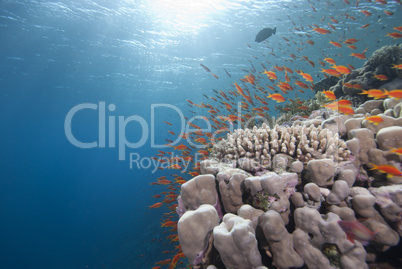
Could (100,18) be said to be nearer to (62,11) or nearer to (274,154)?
(62,11)

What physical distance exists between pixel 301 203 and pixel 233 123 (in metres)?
5.85

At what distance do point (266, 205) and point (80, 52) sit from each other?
2556 cm

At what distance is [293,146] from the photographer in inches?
135

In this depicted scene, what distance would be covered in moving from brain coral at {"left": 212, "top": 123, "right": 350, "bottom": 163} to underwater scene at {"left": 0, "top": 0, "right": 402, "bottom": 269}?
3cm

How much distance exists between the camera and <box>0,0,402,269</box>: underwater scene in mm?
2383

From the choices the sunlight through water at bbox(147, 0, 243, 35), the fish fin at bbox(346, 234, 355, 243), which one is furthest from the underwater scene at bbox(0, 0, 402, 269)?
the sunlight through water at bbox(147, 0, 243, 35)

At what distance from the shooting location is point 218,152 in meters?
4.89

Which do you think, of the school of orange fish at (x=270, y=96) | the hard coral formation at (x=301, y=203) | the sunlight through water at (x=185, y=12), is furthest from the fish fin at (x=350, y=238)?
the sunlight through water at (x=185, y=12)

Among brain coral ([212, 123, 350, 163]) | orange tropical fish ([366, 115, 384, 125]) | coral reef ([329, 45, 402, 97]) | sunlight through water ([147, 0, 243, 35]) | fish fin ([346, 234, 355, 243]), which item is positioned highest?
sunlight through water ([147, 0, 243, 35])

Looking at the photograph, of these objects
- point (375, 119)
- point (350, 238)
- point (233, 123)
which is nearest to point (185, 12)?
point (233, 123)

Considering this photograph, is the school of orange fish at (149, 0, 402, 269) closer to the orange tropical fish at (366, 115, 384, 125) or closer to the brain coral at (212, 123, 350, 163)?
the orange tropical fish at (366, 115, 384, 125)

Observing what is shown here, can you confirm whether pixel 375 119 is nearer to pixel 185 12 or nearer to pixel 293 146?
pixel 293 146

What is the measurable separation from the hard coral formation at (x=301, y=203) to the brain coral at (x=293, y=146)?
19mm

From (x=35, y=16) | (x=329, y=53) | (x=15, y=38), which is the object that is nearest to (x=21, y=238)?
(x=15, y=38)
